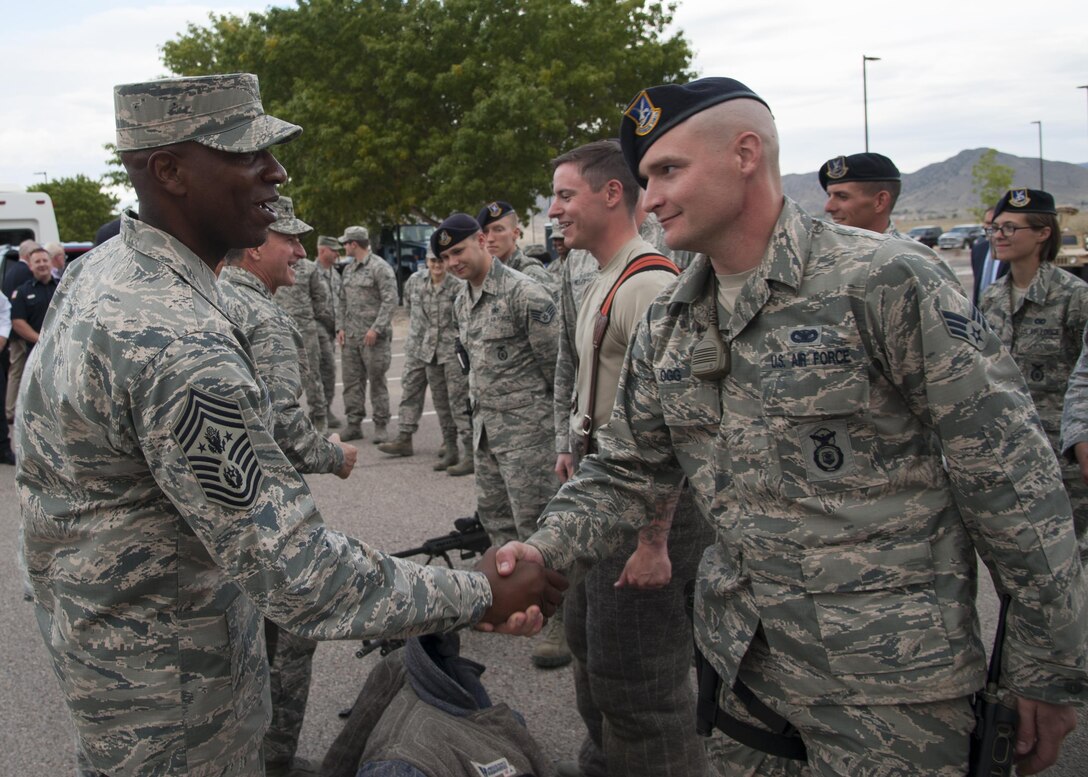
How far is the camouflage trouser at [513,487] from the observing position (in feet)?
15.8

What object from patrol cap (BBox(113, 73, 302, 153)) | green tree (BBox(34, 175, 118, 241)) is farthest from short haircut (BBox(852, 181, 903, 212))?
green tree (BBox(34, 175, 118, 241))

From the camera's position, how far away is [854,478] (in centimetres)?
187

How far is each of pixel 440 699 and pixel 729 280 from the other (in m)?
1.53

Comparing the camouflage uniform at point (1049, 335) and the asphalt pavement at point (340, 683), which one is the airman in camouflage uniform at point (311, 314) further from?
the camouflage uniform at point (1049, 335)

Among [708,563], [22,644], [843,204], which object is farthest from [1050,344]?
[22,644]

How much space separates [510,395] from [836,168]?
220cm

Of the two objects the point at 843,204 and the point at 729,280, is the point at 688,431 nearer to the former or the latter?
the point at 729,280

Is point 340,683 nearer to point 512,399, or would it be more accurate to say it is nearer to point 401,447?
point 512,399

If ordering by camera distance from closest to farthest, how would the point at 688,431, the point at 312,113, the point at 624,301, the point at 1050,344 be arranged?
the point at 688,431 → the point at 624,301 → the point at 1050,344 → the point at 312,113

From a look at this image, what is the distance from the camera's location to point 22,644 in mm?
4988

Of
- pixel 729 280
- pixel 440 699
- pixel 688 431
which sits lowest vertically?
pixel 440 699

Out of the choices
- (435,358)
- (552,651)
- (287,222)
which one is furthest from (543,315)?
(435,358)

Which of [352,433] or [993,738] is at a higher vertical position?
[993,738]

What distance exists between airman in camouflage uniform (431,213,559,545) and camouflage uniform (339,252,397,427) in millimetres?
4784
